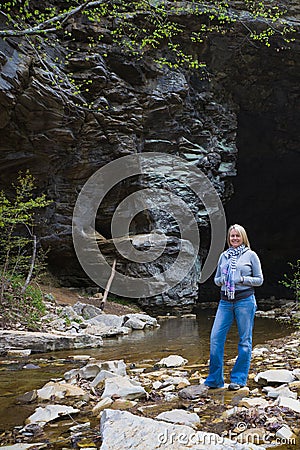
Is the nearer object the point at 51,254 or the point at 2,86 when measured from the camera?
the point at 2,86

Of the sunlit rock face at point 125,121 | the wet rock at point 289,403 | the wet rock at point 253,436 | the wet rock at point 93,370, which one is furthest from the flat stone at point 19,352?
the sunlit rock face at point 125,121

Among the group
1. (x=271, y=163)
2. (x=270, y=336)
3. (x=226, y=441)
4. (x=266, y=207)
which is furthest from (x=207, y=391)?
(x=266, y=207)

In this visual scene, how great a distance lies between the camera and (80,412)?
10.9ft

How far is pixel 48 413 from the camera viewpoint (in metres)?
3.19

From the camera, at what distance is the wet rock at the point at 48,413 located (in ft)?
10.2

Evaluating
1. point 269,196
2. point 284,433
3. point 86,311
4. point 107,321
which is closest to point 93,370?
point 284,433

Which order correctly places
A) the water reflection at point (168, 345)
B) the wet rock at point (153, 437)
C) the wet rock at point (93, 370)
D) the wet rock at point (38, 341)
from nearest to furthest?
the wet rock at point (153, 437) < the wet rock at point (93, 370) < the water reflection at point (168, 345) < the wet rock at point (38, 341)

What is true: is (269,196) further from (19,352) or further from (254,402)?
(254,402)

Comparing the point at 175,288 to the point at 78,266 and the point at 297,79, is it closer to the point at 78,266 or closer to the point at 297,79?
the point at 78,266

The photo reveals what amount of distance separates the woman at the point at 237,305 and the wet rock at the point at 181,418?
102cm

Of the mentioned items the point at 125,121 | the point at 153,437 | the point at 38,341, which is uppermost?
the point at 125,121

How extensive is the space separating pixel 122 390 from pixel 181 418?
858 mm

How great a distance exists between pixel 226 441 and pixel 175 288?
14.5m

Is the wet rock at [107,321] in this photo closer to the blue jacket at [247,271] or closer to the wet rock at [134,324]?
the wet rock at [134,324]
